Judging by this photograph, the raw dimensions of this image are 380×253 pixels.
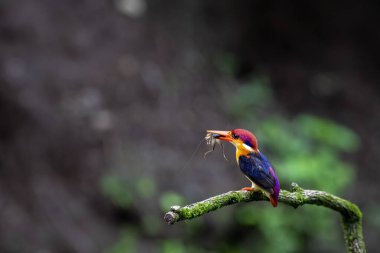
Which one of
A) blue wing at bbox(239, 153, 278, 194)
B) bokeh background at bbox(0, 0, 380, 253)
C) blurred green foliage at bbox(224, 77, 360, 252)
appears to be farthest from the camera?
blurred green foliage at bbox(224, 77, 360, 252)

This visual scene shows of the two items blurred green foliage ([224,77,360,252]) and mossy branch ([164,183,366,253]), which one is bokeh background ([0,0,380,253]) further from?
mossy branch ([164,183,366,253])

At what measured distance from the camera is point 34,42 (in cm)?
685

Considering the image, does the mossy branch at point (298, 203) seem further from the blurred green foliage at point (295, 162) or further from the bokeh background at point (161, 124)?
the blurred green foliage at point (295, 162)

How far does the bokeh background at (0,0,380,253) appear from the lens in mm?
6020

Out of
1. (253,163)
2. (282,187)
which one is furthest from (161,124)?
(253,163)

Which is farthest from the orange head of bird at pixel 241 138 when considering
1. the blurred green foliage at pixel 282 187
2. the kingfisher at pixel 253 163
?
the blurred green foliage at pixel 282 187

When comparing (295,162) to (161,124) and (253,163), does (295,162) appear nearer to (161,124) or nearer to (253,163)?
(161,124)

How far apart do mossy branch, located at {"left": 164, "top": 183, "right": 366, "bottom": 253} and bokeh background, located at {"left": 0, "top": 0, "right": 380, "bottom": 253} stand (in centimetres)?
347

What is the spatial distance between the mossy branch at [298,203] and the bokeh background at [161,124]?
3.47m

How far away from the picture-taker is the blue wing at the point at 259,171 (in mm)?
2537

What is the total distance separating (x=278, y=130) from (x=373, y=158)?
2021mm

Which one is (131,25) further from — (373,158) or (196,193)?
(373,158)

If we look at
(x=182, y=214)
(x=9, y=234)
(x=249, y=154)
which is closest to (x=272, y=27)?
(x=9, y=234)

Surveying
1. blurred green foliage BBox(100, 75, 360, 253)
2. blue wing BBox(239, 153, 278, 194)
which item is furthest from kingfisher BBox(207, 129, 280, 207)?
blurred green foliage BBox(100, 75, 360, 253)
